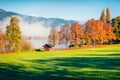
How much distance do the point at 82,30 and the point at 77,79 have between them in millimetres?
81408

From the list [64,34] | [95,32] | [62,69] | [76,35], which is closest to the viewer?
[62,69]

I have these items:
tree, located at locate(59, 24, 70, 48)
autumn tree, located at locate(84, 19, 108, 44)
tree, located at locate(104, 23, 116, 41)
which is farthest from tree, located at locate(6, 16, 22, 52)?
tree, located at locate(104, 23, 116, 41)

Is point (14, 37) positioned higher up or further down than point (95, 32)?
further down

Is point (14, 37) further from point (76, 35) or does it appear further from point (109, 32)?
point (109, 32)

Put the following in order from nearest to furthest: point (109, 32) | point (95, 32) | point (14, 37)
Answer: point (14, 37), point (95, 32), point (109, 32)

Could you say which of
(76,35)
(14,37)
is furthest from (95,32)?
(14,37)

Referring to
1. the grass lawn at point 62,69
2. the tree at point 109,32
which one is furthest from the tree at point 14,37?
the grass lawn at point 62,69

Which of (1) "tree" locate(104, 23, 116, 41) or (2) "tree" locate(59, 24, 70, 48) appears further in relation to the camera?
(2) "tree" locate(59, 24, 70, 48)

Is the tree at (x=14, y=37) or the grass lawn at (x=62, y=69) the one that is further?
the tree at (x=14, y=37)

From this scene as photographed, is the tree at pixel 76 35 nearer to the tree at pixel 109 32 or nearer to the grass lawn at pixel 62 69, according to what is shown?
the tree at pixel 109 32

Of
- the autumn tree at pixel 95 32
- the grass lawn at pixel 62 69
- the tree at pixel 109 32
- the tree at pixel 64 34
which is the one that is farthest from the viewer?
the tree at pixel 64 34

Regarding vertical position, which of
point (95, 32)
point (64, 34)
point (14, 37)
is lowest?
point (14, 37)

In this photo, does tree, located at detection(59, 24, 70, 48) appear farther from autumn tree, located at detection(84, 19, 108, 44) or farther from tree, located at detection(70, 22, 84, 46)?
autumn tree, located at detection(84, 19, 108, 44)

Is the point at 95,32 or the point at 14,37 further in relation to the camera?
the point at 95,32
